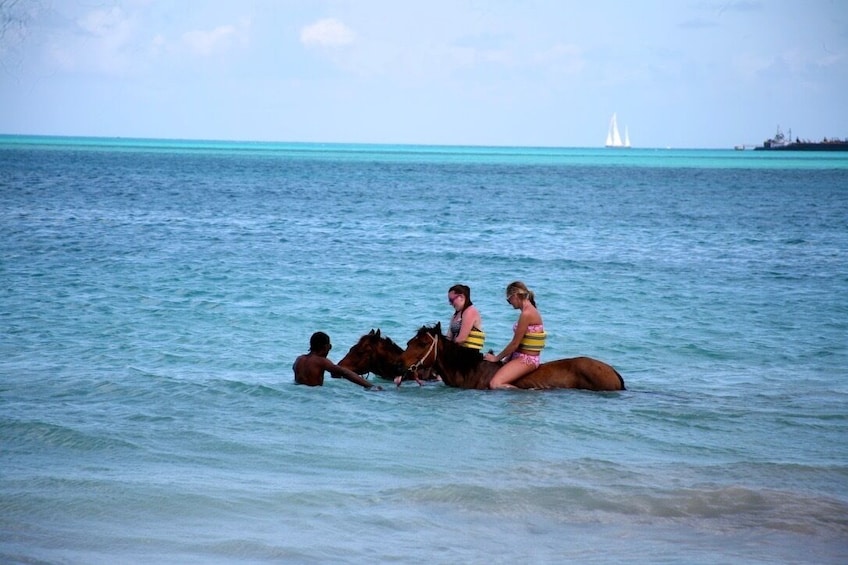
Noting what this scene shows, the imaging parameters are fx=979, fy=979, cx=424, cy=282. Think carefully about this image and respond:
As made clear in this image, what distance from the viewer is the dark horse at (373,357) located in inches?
478

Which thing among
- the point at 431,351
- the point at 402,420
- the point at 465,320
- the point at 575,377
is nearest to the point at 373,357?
the point at 431,351

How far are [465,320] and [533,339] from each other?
3.02 feet

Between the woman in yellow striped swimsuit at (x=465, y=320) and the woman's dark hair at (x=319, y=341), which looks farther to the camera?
the woman in yellow striped swimsuit at (x=465, y=320)

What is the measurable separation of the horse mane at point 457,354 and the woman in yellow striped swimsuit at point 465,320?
16cm

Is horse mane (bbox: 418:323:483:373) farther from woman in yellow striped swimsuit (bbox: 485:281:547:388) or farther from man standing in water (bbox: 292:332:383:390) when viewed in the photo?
man standing in water (bbox: 292:332:383:390)

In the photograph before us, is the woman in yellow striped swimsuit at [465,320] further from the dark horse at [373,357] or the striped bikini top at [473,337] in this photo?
the dark horse at [373,357]

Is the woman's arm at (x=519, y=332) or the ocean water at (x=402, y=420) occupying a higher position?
the woman's arm at (x=519, y=332)

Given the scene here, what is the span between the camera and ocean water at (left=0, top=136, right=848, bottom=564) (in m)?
7.27

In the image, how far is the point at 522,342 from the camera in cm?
1187

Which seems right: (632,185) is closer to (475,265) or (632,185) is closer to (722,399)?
(475,265)

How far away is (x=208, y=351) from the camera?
1479 cm

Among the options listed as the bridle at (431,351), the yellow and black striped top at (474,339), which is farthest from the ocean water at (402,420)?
the yellow and black striped top at (474,339)

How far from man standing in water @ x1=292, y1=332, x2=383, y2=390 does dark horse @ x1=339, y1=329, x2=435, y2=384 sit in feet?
0.59

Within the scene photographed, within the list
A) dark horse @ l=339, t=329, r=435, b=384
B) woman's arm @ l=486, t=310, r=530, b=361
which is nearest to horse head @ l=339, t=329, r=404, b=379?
dark horse @ l=339, t=329, r=435, b=384
